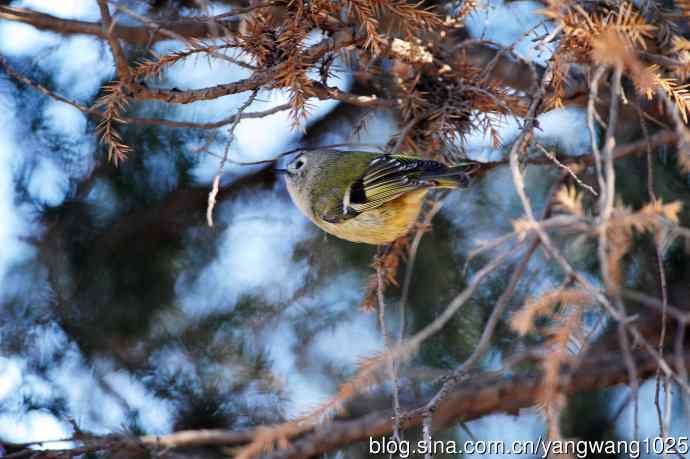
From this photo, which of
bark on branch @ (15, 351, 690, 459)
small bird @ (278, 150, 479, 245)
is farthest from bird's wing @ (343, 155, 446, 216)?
bark on branch @ (15, 351, 690, 459)

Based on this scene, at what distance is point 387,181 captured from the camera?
2625 millimetres

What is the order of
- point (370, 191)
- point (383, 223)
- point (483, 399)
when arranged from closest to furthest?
point (383, 223)
point (370, 191)
point (483, 399)

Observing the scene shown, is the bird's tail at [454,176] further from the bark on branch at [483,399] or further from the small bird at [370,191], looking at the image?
the bark on branch at [483,399]

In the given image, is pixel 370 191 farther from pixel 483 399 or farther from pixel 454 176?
pixel 483 399

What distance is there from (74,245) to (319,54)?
138 cm

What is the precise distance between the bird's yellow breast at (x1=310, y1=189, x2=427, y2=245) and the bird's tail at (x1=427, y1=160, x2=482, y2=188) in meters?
0.20

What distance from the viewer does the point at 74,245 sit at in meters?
2.81

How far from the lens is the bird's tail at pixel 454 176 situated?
2367 mm

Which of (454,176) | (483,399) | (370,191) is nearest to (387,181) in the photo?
(370,191)

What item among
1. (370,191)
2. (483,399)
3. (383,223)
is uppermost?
(370,191)

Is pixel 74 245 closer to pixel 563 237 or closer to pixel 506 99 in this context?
pixel 506 99

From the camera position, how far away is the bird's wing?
248cm

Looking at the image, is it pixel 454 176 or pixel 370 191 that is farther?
pixel 370 191

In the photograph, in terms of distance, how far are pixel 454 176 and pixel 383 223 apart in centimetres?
36
